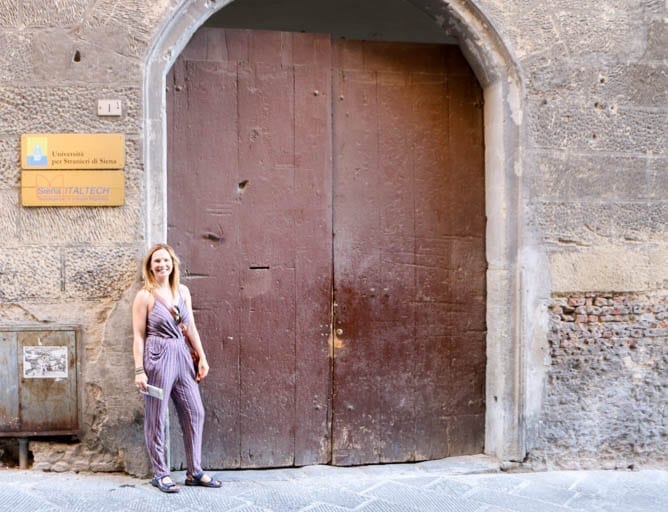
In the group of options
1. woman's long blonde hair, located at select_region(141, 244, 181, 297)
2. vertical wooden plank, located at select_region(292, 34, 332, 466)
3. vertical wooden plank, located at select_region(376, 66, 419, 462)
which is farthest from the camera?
vertical wooden plank, located at select_region(376, 66, 419, 462)

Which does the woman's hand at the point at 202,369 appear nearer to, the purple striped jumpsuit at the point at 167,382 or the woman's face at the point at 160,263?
the purple striped jumpsuit at the point at 167,382

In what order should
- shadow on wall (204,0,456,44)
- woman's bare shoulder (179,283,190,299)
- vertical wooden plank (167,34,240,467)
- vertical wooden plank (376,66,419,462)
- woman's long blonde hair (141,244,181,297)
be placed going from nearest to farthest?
woman's long blonde hair (141,244,181,297), woman's bare shoulder (179,283,190,299), vertical wooden plank (167,34,240,467), vertical wooden plank (376,66,419,462), shadow on wall (204,0,456,44)

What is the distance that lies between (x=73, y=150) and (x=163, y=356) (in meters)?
1.18

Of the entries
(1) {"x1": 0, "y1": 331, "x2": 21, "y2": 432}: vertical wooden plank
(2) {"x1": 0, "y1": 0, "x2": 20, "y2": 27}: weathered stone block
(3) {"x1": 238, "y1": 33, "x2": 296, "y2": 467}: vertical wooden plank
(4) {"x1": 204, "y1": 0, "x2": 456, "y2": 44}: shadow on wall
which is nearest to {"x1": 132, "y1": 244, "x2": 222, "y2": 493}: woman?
(3) {"x1": 238, "y1": 33, "x2": 296, "y2": 467}: vertical wooden plank

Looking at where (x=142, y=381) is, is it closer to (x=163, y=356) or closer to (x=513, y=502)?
(x=163, y=356)

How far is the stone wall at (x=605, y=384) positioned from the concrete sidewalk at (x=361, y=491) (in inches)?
5.5

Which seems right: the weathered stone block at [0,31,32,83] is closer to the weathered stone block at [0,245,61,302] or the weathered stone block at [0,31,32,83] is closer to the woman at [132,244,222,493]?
the weathered stone block at [0,245,61,302]

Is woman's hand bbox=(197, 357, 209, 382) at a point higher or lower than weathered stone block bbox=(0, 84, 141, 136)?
lower

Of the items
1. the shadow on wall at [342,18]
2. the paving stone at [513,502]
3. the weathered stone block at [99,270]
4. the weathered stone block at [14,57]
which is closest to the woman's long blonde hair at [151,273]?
the weathered stone block at [99,270]

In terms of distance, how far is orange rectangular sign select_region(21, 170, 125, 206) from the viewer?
3.44 m

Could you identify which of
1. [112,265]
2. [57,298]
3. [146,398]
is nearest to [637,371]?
[146,398]

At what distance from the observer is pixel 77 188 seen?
346 centimetres

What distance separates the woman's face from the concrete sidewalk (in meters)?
1.09

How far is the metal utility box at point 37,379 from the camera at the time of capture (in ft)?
11.3
